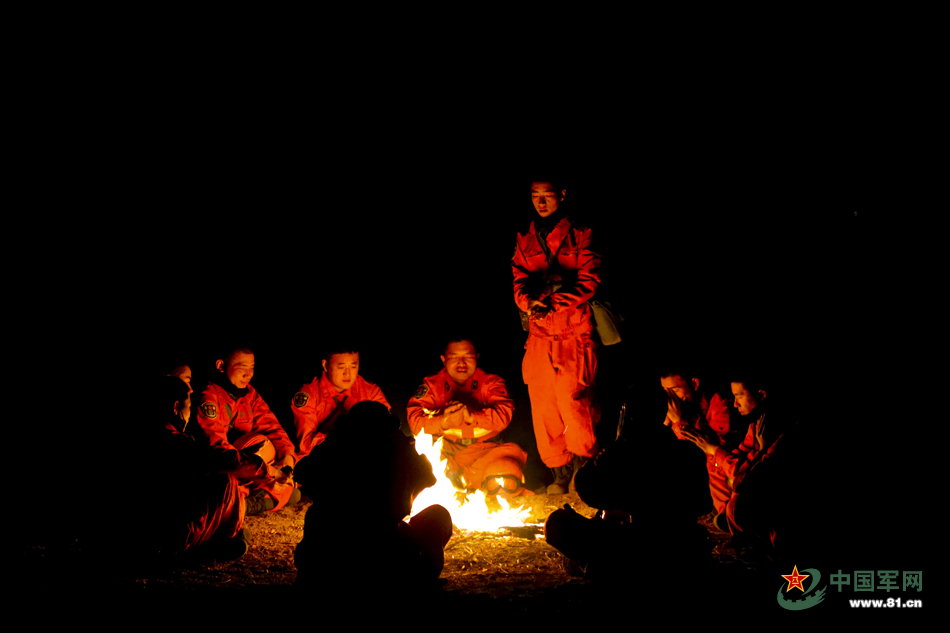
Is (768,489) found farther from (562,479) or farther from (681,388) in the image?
(562,479)

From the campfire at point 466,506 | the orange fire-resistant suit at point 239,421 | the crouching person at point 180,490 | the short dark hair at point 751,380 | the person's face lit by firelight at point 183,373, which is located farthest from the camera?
the orange fire-resistant suit at point 239,421

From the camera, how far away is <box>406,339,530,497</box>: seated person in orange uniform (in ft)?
20.6

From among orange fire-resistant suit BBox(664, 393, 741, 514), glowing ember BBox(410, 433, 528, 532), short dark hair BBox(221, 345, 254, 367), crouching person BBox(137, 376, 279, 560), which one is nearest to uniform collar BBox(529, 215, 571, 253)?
orange fire-resistant suit BBox(664, 393, 741, 514)

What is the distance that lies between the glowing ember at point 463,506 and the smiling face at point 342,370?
0.93 m

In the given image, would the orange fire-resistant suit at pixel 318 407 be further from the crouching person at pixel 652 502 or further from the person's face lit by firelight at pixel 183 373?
the crouching person at pixel 652 502

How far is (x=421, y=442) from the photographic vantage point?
6465 millimetres

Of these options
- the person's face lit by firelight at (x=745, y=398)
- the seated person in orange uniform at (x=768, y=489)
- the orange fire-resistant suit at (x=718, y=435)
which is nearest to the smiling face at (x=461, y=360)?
the orange fire-resistant suit at (x=718, y=435)

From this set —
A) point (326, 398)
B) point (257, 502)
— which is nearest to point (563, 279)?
point (326, 398)

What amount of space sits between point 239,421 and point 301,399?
1.99ft

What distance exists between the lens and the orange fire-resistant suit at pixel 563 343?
20.5 feet

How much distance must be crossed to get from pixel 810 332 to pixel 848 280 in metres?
0.73

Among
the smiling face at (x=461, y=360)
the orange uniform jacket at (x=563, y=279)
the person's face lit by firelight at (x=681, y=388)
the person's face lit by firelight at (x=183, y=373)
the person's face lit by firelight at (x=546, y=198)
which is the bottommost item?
the person's face lit by firelight at (x=681, y=388)

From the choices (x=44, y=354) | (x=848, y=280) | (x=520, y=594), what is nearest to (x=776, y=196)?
(x=848, y=280)

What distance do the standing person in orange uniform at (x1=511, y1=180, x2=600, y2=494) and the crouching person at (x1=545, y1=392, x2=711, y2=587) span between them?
2831 millimetres
